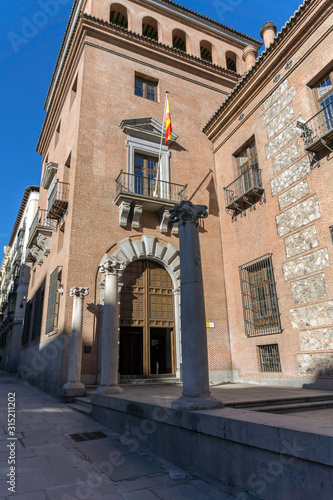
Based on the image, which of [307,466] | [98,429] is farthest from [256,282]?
[307,466]

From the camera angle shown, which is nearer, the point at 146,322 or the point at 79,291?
the point at 79,291

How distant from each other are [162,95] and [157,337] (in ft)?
37.3

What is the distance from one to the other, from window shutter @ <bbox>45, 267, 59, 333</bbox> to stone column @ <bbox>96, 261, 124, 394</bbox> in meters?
4.75

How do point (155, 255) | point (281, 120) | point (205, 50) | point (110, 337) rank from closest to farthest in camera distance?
point (110, 337), point (281, 120), point (155, 255), point (205, 50)

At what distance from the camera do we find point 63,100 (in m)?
18.4

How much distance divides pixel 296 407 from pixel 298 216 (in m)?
6.29

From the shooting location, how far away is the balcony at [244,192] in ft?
41.8

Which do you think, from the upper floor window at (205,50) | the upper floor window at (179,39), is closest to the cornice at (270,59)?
the upper floor window at (179,39)

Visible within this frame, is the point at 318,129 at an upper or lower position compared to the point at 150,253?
upper

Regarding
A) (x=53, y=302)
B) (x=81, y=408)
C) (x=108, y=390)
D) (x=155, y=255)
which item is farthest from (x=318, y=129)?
(x=53, y=302)

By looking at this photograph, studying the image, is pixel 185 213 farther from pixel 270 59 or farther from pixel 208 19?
pixel 208 19

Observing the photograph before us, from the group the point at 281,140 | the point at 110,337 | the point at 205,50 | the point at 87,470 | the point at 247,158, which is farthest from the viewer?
the point at 205,50

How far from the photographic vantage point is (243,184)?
46.5ft

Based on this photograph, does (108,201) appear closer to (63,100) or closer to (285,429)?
(63,100)
